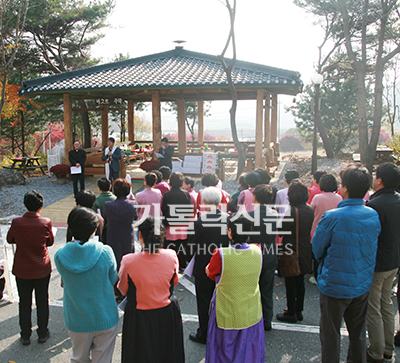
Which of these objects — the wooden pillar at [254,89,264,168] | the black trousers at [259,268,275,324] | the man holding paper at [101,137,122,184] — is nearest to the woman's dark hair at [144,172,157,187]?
the black trousers at [259,268,275,324]

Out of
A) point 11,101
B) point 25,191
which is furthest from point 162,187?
point 11,101

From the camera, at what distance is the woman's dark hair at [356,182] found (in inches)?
108

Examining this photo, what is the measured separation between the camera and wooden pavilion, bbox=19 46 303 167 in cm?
1038

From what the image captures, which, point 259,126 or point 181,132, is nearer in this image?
point 259,126

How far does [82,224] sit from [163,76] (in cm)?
944

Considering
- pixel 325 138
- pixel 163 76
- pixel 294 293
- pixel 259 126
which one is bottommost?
pixel 294 293

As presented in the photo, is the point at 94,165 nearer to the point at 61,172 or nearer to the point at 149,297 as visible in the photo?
the point at 61,172

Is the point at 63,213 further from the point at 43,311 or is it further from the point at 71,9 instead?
the point at 71,9

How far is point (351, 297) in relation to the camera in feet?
9.03

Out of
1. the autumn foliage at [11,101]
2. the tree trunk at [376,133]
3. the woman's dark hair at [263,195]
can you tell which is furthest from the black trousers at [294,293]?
the autumn foliage at [11,101]

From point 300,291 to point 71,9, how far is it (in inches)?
635

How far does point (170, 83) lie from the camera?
10391 mm

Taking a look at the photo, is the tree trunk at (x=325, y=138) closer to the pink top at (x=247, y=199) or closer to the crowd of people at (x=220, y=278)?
the pink top at (x=247, y=199)

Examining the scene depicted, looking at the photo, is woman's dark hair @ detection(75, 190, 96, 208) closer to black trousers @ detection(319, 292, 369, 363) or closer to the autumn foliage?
black trousers @ detection(319, 292, 369, 363)
